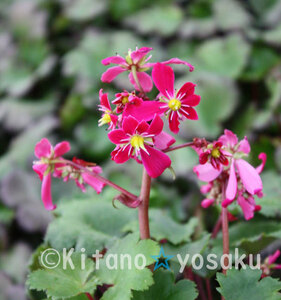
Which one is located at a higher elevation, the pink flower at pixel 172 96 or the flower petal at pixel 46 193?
the pink flower at pixel 172 96

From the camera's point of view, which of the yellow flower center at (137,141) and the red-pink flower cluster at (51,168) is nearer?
the yellow flower center at (137,141)

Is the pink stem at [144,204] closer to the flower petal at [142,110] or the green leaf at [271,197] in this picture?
the flower petal at [142,110]

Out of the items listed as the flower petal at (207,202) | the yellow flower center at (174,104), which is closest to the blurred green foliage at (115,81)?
the flower petal at (207,202)

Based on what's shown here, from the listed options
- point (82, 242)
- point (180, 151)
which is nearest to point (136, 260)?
point (82, 242)

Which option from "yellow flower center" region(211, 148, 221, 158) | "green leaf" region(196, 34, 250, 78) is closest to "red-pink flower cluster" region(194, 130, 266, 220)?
"yellow flower center" region(211, 148, 221, 158)

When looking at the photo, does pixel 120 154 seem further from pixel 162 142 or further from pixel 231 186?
pixel 231 186

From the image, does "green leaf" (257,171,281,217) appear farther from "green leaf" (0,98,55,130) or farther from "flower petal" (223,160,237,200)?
"green leaf" (0,98,55,130)

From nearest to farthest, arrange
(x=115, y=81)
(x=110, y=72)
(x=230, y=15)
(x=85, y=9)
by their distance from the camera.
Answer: (x=110, y=72) < (x=115, y=81) < (x=230, y=15) < (x=85, y=9)

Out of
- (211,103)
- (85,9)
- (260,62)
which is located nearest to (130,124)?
(211,103)
